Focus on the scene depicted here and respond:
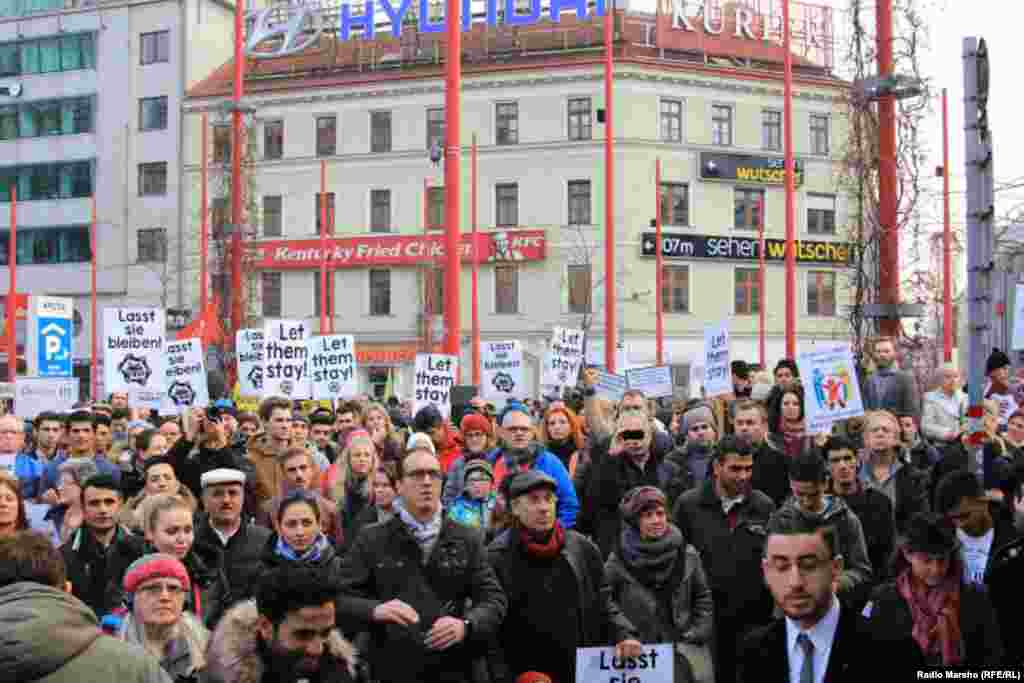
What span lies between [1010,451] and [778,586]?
567cm

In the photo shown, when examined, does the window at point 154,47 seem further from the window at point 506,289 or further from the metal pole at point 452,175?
the metal pole at point 452,175

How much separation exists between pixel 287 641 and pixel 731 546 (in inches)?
135

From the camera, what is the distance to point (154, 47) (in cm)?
5888

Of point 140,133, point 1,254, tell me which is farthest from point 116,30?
point 1,254

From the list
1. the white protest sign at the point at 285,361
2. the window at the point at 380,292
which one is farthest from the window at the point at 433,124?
the white protest sign at the point at 285,361

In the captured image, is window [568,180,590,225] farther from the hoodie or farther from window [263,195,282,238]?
the hoodie

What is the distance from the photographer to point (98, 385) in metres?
56.1

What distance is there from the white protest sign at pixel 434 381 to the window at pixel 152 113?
45.0m

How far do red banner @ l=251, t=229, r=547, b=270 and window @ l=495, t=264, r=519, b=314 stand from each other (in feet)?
1.44

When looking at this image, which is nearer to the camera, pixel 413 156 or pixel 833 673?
pixel 833 673

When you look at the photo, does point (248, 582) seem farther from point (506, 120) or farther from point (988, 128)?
point (506, 120)

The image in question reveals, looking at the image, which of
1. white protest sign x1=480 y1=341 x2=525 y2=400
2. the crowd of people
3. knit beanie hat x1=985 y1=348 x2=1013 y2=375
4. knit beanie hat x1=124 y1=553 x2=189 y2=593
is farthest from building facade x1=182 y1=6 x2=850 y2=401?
knit beanie hat x1=124 y1=553 x2=189 y2=593

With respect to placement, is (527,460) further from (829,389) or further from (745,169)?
(745,169)

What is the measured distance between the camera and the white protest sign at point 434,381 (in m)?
15.9
